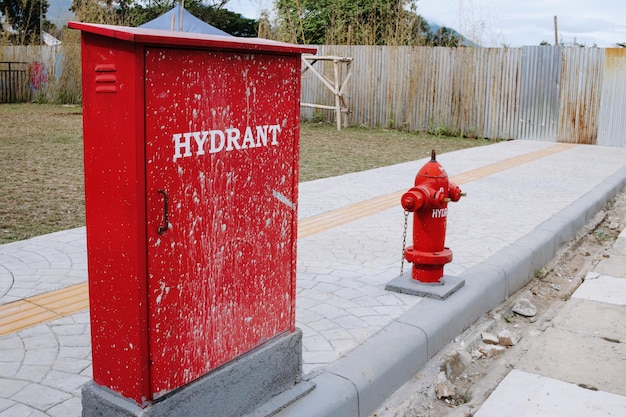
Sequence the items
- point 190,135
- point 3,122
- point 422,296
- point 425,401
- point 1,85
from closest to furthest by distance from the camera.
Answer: point 190,135, point 425,401, point 422,296, point 3,122, point 1,85

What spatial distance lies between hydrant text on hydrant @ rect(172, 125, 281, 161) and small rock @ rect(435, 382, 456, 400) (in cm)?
170

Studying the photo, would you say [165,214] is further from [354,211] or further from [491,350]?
[354,211]

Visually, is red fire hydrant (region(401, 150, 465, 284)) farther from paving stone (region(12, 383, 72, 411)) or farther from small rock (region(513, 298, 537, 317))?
paving stone (region(12, 383, 72, 411))

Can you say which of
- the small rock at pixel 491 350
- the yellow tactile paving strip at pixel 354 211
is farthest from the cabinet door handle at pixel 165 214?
the yellow tactile paving strip at pixel 354 211

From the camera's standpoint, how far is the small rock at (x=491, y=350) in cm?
421

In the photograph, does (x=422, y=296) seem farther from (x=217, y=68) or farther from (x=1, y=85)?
(x=1, y=85)

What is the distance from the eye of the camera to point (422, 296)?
4.45 m

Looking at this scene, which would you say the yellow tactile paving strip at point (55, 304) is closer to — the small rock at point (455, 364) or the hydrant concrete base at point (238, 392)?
the hydrant concrete base at point (238, 392)

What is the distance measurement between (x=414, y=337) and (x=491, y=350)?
784 mm

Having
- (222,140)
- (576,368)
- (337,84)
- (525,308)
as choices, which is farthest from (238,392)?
(337,84)

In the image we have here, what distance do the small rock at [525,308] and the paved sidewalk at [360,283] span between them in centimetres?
15

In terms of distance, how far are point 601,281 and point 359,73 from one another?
1348cm

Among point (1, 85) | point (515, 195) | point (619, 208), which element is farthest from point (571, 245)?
point (1, 85)

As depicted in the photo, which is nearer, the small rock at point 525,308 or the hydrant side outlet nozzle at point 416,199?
the hydrant side outlet nozzle at point 416,199
